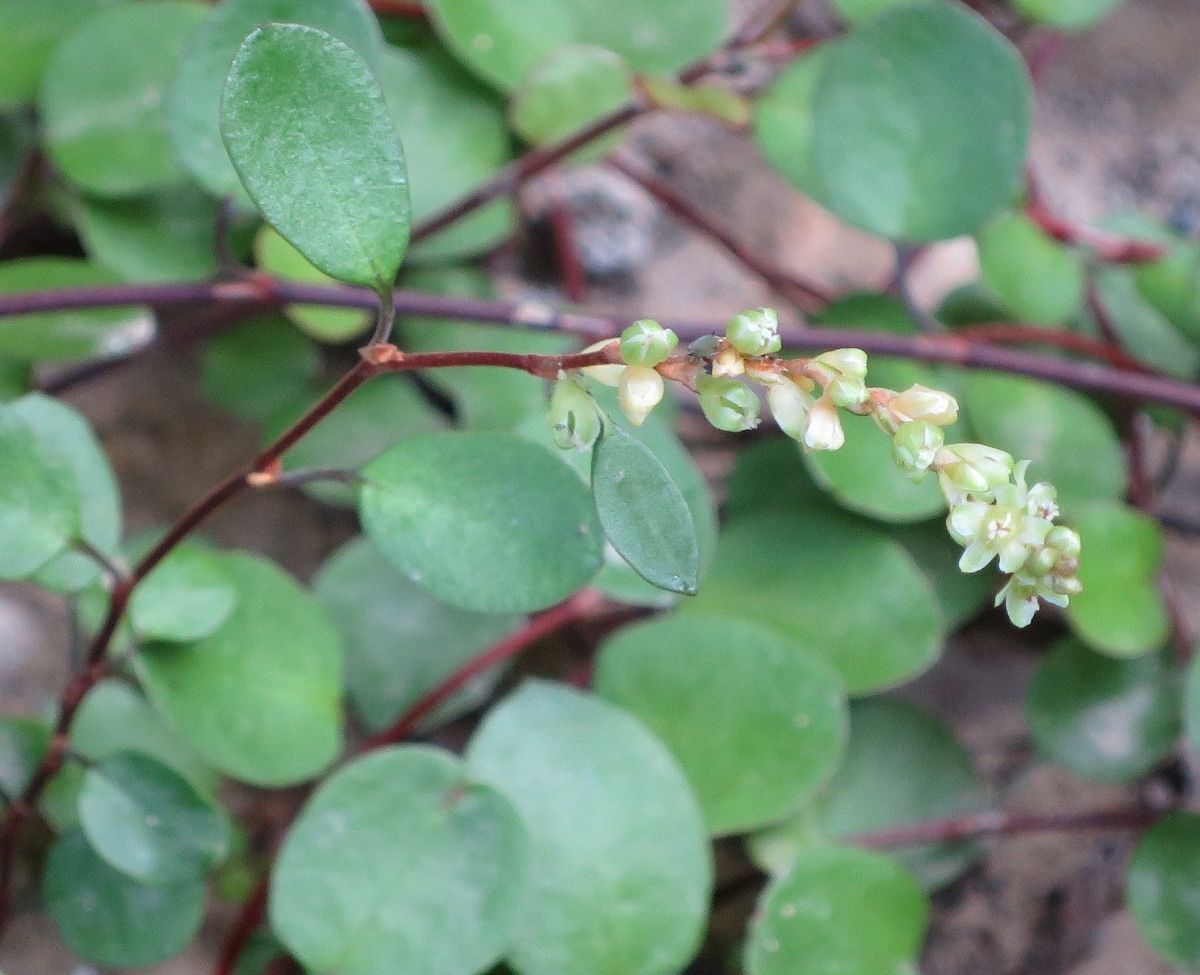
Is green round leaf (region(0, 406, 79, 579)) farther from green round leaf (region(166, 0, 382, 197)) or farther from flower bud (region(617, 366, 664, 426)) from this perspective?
flower bud (region(617, 366, 664, 426))

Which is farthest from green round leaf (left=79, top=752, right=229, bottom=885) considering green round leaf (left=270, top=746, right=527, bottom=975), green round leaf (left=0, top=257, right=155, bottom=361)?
green round leaf (left=0, top=257, right=155, bottom=361)

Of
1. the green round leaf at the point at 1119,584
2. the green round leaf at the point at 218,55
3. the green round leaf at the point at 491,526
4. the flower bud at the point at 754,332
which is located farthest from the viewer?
the green round leaf at the point at 1119,584

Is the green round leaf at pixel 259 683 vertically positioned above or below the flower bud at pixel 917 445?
below

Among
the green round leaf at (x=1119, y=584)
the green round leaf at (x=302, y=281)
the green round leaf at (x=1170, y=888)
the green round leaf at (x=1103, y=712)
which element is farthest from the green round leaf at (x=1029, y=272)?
the green round leaf at (x=302, y=281)

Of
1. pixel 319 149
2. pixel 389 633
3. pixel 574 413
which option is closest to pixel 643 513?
pixel 574 413

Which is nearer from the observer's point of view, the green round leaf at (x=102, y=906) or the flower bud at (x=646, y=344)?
the flower bud at (x=646, y=344)

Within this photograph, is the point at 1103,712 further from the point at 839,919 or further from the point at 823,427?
the point at 823,427

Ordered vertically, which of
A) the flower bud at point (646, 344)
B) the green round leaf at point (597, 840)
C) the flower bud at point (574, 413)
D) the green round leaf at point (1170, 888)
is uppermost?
the flower bud at point (646, 344)

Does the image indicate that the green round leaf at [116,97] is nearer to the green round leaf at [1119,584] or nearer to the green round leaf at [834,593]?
the green round leaf at [834,593]
